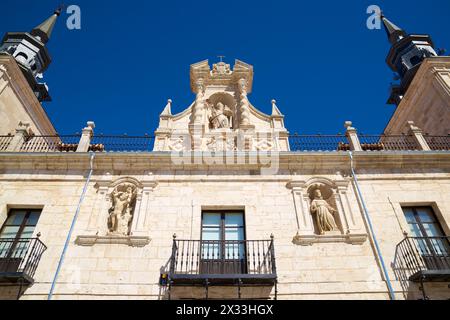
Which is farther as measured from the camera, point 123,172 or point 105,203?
point 123,172

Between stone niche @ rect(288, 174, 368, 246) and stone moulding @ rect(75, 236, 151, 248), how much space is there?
3801mm

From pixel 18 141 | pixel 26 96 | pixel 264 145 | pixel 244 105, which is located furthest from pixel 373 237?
pixel 26 96

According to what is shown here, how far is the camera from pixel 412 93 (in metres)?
15.3

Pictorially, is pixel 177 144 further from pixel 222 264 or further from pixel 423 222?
pixel 423 222

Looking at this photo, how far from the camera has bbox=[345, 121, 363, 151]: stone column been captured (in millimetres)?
10000

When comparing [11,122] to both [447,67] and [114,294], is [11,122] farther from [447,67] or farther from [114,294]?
[447,67]

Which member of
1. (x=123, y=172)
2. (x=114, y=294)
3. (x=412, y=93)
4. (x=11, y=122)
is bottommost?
(x=114, y=294)

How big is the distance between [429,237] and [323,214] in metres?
2.39

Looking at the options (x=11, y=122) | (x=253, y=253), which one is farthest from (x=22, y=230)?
(x=11, y=122)

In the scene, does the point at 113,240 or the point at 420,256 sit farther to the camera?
the point at 113,240

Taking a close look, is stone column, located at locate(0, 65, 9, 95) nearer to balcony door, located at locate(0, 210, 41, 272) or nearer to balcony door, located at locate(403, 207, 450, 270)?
balcony door, located at locate(0, 210, 41, 272)

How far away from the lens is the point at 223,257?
7.51m

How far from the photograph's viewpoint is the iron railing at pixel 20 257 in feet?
22.4

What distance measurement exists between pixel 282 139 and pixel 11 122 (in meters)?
11.8
